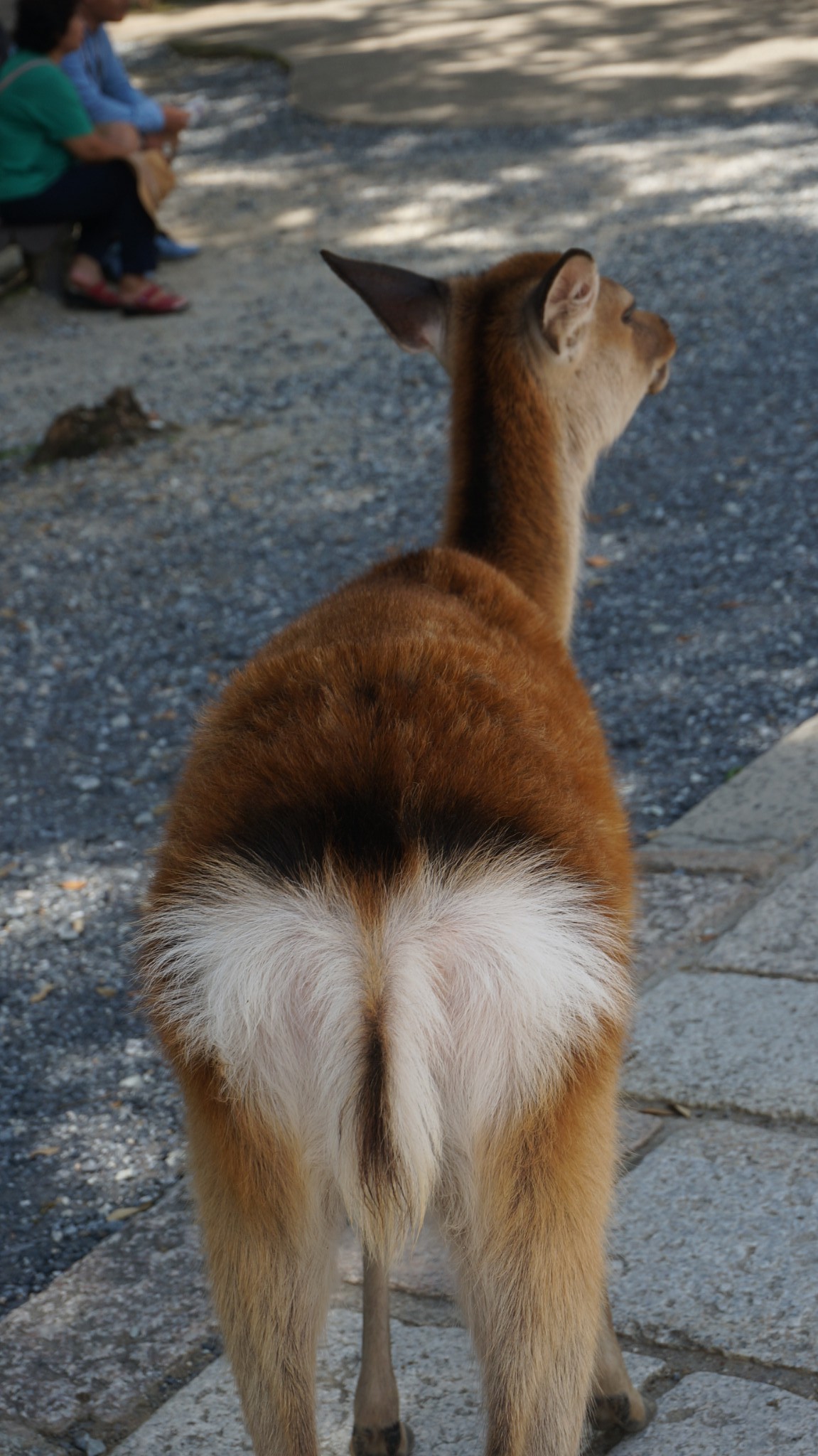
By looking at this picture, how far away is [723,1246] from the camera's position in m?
2.68

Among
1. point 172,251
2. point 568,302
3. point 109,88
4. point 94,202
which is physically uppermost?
point 109,88

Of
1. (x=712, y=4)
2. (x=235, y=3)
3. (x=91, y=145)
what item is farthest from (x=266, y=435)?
(x=235, y=3)

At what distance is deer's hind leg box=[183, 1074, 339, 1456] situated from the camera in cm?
188

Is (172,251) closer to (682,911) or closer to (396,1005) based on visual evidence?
(682,911)

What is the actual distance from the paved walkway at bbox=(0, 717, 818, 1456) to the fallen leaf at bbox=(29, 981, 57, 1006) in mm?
927

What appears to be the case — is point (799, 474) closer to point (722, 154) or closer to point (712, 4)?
point (722, 154)

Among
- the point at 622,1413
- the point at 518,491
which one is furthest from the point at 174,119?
the point at 622,1413

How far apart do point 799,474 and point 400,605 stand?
435 cm

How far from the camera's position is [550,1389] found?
6.26ft

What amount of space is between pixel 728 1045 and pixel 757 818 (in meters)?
0.98

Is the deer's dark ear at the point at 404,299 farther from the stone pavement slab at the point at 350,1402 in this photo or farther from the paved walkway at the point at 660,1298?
the stone pavement slab at the point at 350,1402

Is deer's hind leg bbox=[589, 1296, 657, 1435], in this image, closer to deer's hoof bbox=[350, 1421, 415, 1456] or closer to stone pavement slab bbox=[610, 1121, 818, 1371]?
stone pavement slab bbox=[610, 1121, 818, 1371]

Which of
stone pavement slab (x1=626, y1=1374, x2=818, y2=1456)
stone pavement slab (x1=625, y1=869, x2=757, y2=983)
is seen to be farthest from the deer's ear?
stone pavement slab (x1=626, y1=1374, x2=818, y2=1456)

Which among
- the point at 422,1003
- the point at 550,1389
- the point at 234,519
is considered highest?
the point at 422,1003
